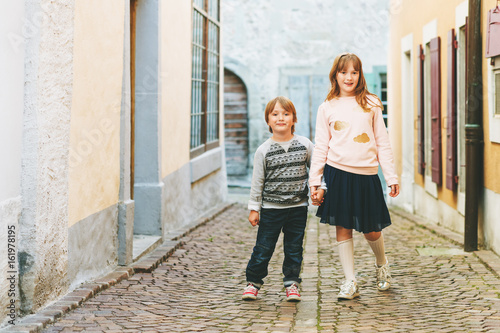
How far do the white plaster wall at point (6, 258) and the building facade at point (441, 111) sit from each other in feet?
14.2

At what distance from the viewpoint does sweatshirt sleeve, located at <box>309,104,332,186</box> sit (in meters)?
5.54

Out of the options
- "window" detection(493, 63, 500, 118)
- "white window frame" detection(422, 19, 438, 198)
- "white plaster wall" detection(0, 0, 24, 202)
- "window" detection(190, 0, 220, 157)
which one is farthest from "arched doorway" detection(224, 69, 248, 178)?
"white plaster wall" detection(0, 0, 24, 202)

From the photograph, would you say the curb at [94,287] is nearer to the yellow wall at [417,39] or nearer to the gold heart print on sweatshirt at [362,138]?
the gold heart print on sweatshirt at [362,138]

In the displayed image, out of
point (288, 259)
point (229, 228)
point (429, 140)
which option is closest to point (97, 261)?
point (288, 259)

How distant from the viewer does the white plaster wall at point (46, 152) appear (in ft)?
16.3

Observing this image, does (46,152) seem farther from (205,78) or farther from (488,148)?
(205,78)

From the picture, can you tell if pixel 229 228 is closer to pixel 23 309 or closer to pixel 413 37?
pixel 413 37

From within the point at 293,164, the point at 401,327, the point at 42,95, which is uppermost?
the point at 42,95

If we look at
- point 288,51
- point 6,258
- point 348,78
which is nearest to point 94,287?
point 6,258

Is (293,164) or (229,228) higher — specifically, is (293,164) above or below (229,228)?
above

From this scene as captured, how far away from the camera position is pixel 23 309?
498 centimetres

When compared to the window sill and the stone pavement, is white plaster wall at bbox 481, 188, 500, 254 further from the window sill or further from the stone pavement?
the window sill

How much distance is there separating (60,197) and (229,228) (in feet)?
16.3

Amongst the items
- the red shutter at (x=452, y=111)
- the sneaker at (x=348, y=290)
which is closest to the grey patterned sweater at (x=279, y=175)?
the sneaker at (x=348, y=290)
